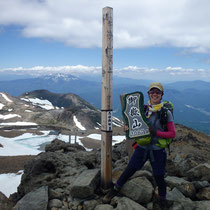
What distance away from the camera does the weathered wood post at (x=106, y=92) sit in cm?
600

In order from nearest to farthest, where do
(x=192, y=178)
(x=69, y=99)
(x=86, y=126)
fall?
1. (x=192, y=178)
2. (x=86, y=126)
3. (x=69, y=99)

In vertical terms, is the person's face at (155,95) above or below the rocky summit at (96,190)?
above

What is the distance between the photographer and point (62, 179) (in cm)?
741

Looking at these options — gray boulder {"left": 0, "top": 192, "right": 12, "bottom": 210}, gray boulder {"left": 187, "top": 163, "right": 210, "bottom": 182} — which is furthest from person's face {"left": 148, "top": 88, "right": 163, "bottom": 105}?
gray boulder {"left": 0, "top": 192, "right": 12, "bottom": 210}

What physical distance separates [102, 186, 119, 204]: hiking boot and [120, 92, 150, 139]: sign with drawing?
1753mm

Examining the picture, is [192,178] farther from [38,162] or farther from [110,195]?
[38,162]

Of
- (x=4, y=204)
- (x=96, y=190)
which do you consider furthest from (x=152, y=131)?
(x=4, y=204)

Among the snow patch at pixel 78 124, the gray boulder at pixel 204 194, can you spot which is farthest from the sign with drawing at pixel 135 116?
the snow patch at pixel 78 124

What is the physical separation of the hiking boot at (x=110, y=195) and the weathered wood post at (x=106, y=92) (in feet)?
1.03

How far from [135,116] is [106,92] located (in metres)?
1.18

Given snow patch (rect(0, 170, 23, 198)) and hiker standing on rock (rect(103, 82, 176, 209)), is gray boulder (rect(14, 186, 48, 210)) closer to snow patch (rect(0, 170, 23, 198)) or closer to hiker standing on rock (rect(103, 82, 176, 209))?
hiker standing on rock (rect(103, 82, 176, 209))

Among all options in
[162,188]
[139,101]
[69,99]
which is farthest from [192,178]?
[69,99]

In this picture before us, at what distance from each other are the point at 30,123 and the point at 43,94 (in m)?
133

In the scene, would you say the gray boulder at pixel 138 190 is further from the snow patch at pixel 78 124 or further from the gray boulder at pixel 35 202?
the snow patch at pixel 78 124
